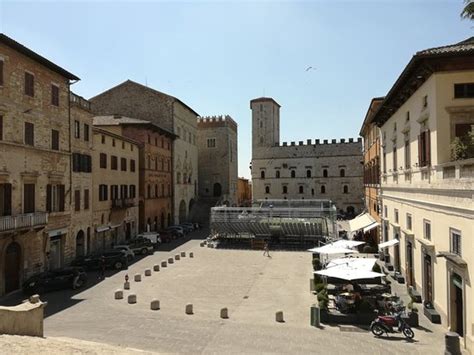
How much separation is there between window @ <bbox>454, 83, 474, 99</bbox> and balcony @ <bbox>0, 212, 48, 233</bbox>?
22.1 meters

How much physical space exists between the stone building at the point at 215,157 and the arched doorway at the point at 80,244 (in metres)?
41.5

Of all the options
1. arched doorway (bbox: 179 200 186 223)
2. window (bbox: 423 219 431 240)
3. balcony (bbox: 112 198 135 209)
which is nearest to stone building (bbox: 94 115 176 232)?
balcony (bbox: 112 198 135 209)

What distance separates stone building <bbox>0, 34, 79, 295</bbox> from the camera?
23.1 metres

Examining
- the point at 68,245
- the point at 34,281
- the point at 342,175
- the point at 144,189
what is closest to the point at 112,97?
the point at 144,189

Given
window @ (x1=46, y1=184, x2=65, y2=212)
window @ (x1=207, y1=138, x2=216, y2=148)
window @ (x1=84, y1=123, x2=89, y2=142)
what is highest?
window @ (x1=207, y1=138, x2=216, y2=148)

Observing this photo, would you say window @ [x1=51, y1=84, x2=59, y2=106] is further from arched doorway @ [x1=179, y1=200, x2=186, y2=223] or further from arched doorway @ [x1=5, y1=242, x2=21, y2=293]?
arched doorway @ [x1=179, y1=200, x2=186, y2=223]

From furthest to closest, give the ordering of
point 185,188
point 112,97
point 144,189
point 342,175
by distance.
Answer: point 342,175, point 185,188, point 112,97, point 144,189

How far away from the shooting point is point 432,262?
17.1 metres

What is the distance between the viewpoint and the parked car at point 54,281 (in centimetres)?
2264

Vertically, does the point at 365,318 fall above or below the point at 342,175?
below

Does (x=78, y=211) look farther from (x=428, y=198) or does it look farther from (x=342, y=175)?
(x=342, y=175)

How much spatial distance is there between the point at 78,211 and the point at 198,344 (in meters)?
20.5

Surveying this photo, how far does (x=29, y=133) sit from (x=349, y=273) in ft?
66.8

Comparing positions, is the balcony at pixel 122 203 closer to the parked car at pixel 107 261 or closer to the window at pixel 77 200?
the window at pixel 77 200
